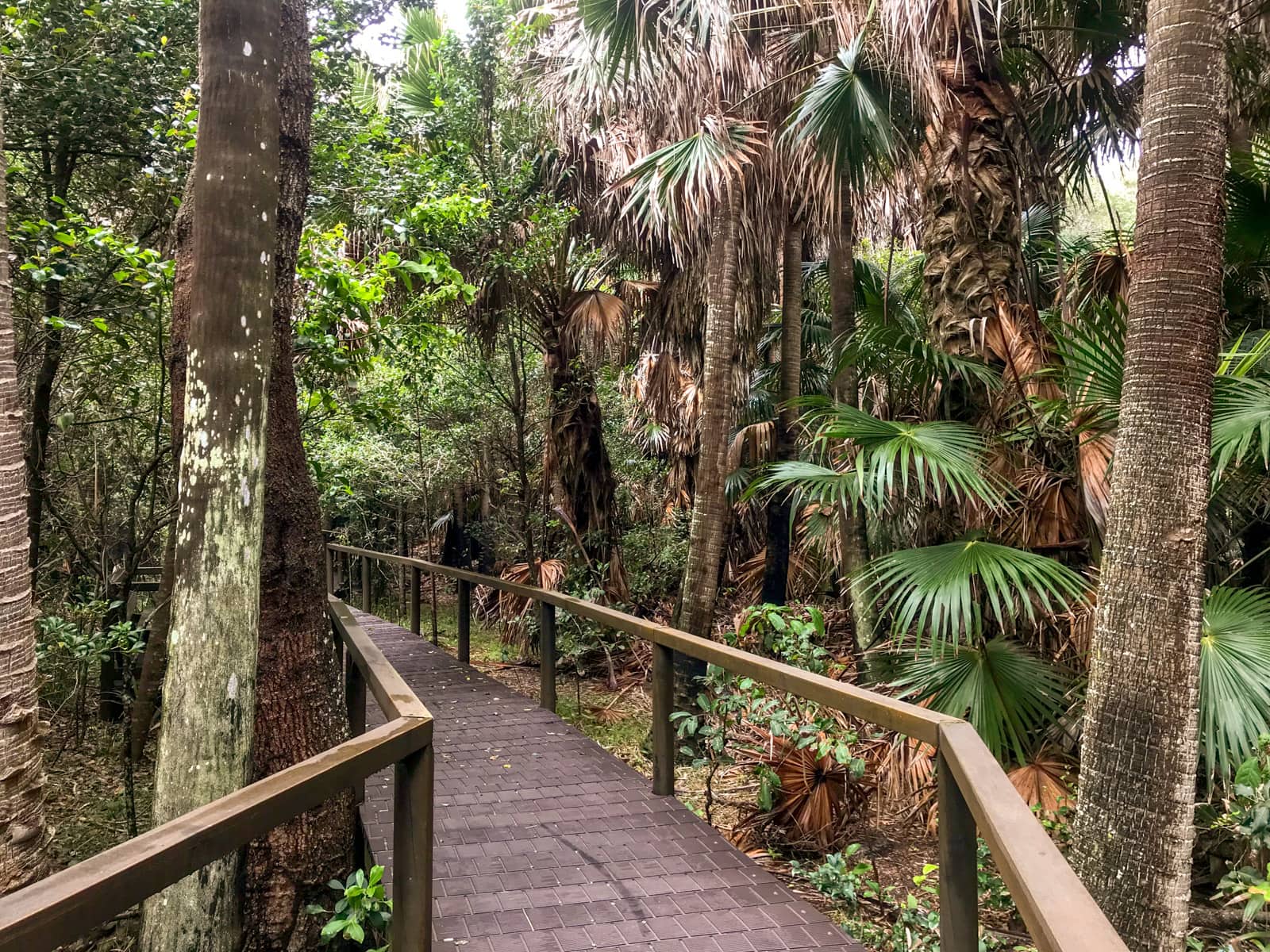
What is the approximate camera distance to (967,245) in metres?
6.12

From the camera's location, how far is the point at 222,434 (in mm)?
2785

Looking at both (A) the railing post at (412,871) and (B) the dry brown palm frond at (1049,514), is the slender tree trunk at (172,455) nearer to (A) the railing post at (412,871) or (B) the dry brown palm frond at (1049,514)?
(A) the railing post at (412,871)

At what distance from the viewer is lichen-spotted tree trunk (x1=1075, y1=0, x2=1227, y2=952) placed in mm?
3348

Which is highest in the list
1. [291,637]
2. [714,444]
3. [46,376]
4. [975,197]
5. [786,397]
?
[975,197]

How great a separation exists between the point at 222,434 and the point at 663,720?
2539 millimetres

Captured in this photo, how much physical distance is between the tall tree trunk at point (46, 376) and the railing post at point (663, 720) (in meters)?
4.68

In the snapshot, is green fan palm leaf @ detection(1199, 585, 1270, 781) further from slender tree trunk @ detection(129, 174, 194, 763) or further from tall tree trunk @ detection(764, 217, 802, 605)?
slender tree trunk @ detection(129, 174, 194, 763)

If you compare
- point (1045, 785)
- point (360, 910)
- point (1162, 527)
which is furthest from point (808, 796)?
point (360, 910)

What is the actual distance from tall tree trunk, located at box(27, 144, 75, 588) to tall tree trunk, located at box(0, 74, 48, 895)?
333 cm

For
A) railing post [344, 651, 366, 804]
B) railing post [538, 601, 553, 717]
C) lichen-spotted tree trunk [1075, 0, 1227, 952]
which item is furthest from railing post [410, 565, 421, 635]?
lichen-spotted tree trunk [1075, 0, 1227, 952]

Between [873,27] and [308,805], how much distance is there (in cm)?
569

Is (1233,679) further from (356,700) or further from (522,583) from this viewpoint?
(522,583)

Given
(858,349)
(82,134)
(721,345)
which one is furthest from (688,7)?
(82,134)

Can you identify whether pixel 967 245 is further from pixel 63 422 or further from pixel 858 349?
pixel 63 422
